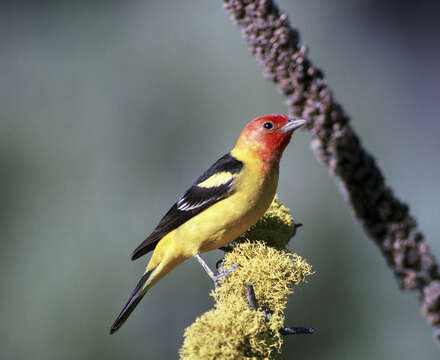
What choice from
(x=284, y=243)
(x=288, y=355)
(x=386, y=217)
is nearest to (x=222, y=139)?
(x=288, y=355)

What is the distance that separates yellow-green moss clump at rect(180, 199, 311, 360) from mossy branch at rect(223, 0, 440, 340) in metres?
0.57

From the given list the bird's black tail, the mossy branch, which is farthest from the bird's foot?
the bird's black tail

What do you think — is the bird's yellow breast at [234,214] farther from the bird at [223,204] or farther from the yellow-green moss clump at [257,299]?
the yellow-green moss clump at [257,299]

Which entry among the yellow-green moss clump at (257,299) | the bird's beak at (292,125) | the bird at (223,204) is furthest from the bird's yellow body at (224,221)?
the bird's beak at (292,125)

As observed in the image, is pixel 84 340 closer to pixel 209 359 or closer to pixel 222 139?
pixel 222 139

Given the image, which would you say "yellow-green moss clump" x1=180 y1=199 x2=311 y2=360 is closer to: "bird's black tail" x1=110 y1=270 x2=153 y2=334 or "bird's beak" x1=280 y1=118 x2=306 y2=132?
"bird's beak" x1=280 y1=118 x2=306 y2=132

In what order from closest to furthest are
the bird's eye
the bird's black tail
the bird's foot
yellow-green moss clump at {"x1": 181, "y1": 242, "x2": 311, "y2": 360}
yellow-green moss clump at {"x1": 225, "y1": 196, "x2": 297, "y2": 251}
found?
yellow-green moss clump at {"x1": 181, "y1": 242, "x2": 311, "y2": 360}, the bird's foot, yellow-green moss clump at {"x1": 225, "y1": 196, "x2": 297, "y2": 251}, the bird's black tail, the bird's eye

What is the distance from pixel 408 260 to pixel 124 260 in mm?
4769

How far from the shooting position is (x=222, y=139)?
7.44 m

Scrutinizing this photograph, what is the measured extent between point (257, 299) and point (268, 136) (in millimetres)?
1263

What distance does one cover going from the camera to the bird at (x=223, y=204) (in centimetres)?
340

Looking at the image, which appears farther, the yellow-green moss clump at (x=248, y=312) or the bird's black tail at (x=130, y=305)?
the bird's black tail at (x=130, y=305)

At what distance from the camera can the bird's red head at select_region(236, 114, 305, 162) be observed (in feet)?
11.6

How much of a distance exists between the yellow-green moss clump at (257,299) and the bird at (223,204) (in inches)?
6.2
